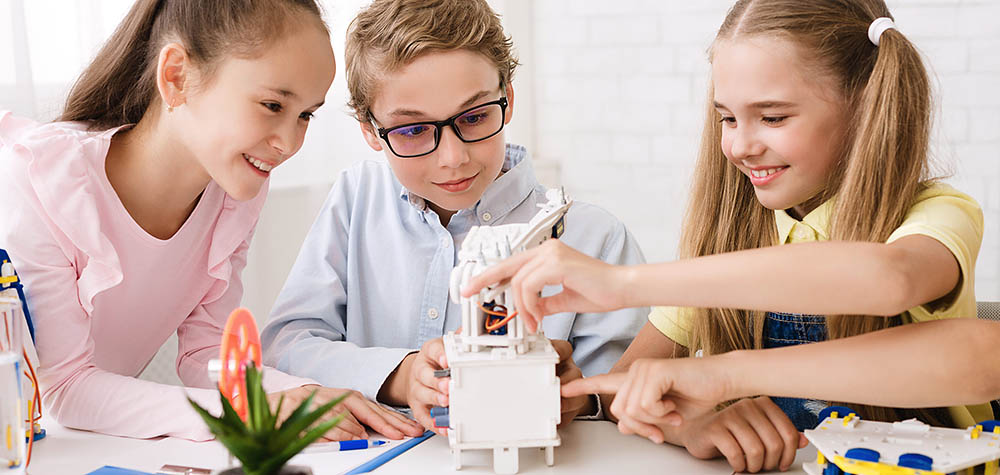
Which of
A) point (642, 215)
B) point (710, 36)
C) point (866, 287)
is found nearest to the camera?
point (866, 287)

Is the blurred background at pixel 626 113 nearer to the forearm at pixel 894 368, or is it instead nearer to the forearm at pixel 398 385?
the forearm at pixel 398 385

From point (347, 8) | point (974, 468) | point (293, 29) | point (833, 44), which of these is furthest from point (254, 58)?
point (347, 8)

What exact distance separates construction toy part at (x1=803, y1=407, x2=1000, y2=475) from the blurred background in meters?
1.67

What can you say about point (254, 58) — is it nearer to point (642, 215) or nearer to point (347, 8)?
point (347, 8)

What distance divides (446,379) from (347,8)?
193 cm

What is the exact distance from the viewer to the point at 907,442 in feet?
3.15

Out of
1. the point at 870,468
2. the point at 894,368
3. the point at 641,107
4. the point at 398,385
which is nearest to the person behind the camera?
the point at 870,468

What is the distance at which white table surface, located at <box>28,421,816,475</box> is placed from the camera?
109 cm

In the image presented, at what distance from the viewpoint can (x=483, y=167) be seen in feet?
5.13

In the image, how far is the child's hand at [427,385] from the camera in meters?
1.18

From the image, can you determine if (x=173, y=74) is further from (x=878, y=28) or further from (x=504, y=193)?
(x=878, y=28)

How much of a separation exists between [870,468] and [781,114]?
0.52m

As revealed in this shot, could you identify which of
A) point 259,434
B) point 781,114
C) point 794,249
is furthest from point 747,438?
point 259,434

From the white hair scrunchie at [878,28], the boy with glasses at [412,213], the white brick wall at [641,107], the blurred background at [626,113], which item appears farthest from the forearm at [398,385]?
the white brick wall at [641,107]
